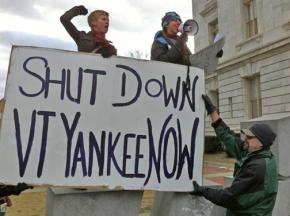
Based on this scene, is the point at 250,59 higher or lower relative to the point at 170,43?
higher

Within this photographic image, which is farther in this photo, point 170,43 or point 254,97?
point 254,97

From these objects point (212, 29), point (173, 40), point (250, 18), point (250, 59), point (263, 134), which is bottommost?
point (263, 134)

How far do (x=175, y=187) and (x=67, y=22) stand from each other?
1.34 m

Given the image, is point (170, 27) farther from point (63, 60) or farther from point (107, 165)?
point (107, 165)

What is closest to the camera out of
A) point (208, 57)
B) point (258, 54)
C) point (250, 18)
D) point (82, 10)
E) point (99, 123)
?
point (99, 123)

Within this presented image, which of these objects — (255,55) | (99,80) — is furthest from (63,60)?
(255,55)

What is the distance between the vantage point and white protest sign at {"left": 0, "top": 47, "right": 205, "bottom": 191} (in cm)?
238

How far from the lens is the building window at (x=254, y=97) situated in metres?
22.1

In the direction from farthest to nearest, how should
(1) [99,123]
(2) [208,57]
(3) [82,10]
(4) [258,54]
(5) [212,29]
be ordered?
(5) [212,29]
(4) [258,54]
(2) [208,57]
(3) [82,10]
(1) [99,123]

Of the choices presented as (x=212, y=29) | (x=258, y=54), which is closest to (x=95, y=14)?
(x=258, y=54)

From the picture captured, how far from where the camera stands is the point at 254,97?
894 inches

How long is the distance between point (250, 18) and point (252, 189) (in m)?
22.5

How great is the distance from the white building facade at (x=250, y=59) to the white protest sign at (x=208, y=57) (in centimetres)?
1680

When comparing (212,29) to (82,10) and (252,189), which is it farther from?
(252,189)
